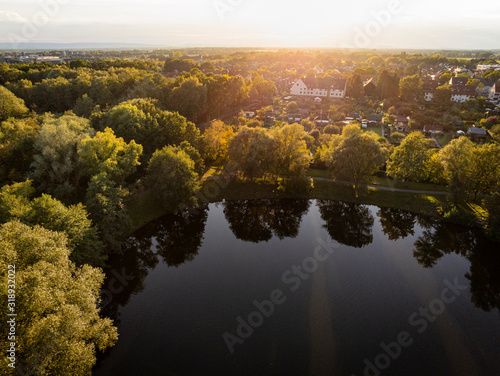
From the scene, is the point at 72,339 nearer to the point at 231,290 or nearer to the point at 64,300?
the point at 64,300

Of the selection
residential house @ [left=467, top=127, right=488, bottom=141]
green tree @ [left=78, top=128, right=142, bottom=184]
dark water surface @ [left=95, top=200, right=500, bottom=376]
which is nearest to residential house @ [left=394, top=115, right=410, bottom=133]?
residential house @ [left=467, top=127, right=488, bottom=141]

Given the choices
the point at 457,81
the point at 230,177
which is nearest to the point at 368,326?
the point at 230,177

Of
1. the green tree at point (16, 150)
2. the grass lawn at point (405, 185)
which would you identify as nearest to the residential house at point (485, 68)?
the grass lawn at point (405, 185)

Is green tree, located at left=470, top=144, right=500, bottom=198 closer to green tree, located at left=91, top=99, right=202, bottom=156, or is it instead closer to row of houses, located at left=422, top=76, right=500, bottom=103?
green tree, located at left=91, top=99, right=202, bottom=156

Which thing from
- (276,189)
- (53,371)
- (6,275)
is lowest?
(276,189)

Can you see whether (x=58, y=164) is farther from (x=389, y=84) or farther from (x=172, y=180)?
(x=389, y=84)

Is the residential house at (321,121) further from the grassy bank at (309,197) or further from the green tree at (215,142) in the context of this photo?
the green tree at (215,142)

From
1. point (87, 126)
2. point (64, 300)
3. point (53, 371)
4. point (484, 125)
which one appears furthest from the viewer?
point (484, 125)

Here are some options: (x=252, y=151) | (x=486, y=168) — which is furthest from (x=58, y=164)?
(x=486, y=168)
